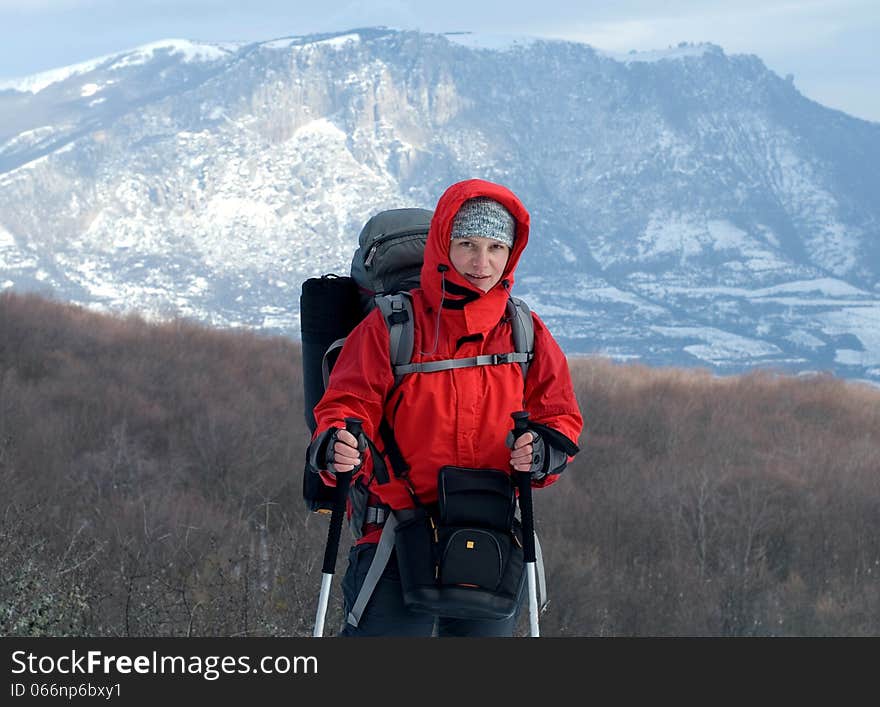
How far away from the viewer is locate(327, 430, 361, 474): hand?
129 inches

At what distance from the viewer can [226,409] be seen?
58.2ft

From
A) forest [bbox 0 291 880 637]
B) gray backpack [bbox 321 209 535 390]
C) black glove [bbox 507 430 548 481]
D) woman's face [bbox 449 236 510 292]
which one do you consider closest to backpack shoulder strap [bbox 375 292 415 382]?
gray backpack [bbox 321 209 535 390]

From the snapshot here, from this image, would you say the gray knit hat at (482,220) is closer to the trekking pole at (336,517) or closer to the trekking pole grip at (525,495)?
the trekking pole grip at (525,495)

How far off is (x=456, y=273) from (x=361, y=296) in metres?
0.59

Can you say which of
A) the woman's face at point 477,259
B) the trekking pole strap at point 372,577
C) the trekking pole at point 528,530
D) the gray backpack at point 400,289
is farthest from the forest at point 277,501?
the woman's face at point 477,259

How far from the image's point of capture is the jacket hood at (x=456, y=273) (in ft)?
11.4

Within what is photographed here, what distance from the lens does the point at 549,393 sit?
11.8 feet

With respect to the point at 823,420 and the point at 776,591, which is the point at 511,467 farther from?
the point at 823,420

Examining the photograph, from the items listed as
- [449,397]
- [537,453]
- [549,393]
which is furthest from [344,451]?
[549,393]

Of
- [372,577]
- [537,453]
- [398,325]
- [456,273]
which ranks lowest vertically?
[372,577]

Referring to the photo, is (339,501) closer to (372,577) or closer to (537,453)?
(372,577)

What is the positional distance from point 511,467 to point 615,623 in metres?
8.09

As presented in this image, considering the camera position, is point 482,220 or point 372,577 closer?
point 372,577

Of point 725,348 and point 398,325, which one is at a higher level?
point 398,325
